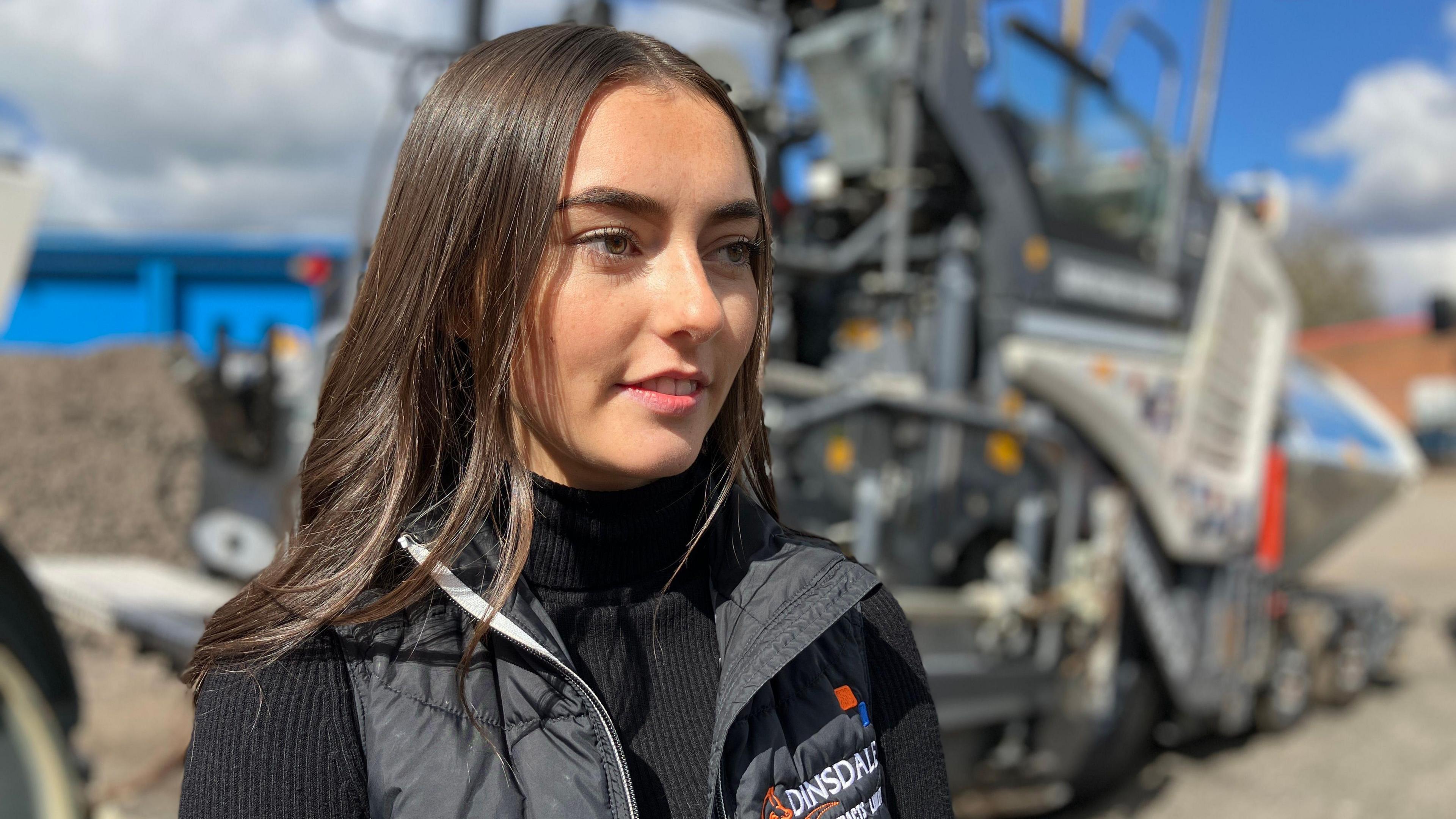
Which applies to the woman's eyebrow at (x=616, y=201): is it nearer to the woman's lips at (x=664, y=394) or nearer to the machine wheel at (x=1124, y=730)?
the woman's lips at (x=664, y=394)

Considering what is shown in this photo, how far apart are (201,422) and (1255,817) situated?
4908 mm

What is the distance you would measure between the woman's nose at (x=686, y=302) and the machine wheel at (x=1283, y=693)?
227 inches

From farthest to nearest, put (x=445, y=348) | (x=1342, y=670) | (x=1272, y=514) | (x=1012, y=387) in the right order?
(x=1342, y=670) → (x=1272, y=514) → (x=1012, y=387) → (x=445, y=348)

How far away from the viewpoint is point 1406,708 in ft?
21.8

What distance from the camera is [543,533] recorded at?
112cm

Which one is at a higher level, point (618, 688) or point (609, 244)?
point (609, 244)

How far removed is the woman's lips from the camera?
1067mm

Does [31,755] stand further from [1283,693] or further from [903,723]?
[1283,693]

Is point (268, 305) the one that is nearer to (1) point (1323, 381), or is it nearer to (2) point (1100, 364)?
(2) point (1100, 364)

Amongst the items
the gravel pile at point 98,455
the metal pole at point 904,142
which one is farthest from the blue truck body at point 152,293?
the metal pole at point 904,142

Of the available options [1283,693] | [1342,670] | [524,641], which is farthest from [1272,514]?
[524,641]

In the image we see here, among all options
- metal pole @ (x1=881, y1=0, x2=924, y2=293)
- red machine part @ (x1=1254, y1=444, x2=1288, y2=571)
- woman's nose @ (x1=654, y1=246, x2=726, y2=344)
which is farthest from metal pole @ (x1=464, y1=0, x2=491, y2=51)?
red machine part @ (x1=1254, y1=444, x2=1288, y2=571)

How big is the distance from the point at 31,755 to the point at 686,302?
238 centimetres

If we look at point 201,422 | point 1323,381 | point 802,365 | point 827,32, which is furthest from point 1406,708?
point 201,422
